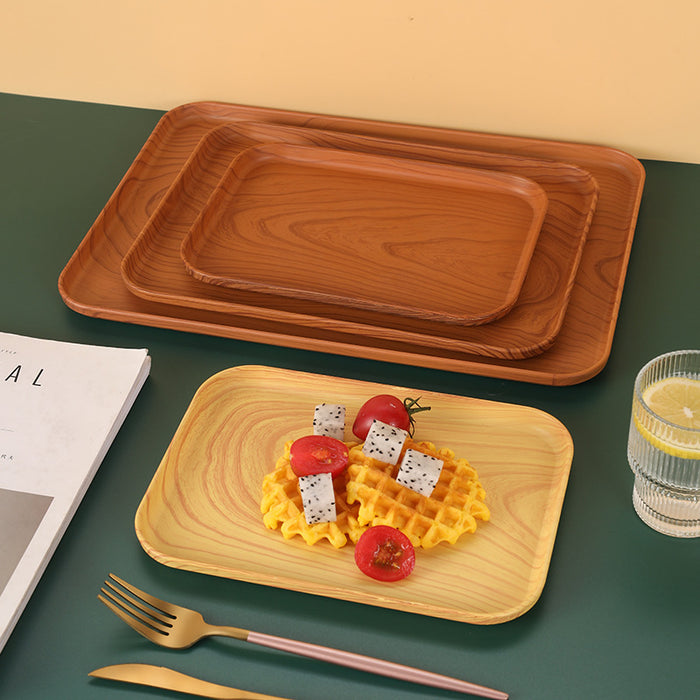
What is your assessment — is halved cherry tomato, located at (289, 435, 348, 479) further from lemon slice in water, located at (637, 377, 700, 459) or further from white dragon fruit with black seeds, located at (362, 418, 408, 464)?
lemon slice in water, located at (637, 377, 700, 459)

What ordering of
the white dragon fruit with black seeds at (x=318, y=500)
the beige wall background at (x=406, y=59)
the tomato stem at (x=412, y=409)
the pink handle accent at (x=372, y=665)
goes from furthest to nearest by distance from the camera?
the beige wall background at (x=406, y=59), the tomato stem at (x=412, y=409), the white dragon fruit with black seeds at (x=318, y=500), the pink handle accent at (x=372, y=665)

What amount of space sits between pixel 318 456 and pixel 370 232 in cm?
47

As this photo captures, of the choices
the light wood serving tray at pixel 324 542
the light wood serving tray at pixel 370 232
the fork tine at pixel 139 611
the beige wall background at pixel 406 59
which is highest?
the beige wall background at pixel 406 59

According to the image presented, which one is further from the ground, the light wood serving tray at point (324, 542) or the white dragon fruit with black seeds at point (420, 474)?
the white dragon fruit with black seeds at point (420, 474)

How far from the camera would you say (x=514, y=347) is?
116 cm

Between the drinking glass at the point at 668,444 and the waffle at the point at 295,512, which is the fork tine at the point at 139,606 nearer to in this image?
the waffle at the point at 295,512

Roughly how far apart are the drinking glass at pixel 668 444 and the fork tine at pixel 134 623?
54cm

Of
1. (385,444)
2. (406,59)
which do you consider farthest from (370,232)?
(385,444)

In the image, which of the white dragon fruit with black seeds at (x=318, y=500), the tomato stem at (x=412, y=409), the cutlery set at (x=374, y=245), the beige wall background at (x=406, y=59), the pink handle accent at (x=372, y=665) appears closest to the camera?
the pink handle accent at (x=372, y=665)

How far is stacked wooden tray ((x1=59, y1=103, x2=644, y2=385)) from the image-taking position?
3.92 feet

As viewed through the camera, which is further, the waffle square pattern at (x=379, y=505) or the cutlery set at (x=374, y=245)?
the cutlery set at (x=374, y=245)

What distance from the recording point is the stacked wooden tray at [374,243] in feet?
3.92

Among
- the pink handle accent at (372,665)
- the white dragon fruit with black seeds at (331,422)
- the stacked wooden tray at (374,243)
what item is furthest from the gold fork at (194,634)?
the stacked wooden tray at (374,243)

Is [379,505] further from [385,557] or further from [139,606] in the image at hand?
[139,606]
